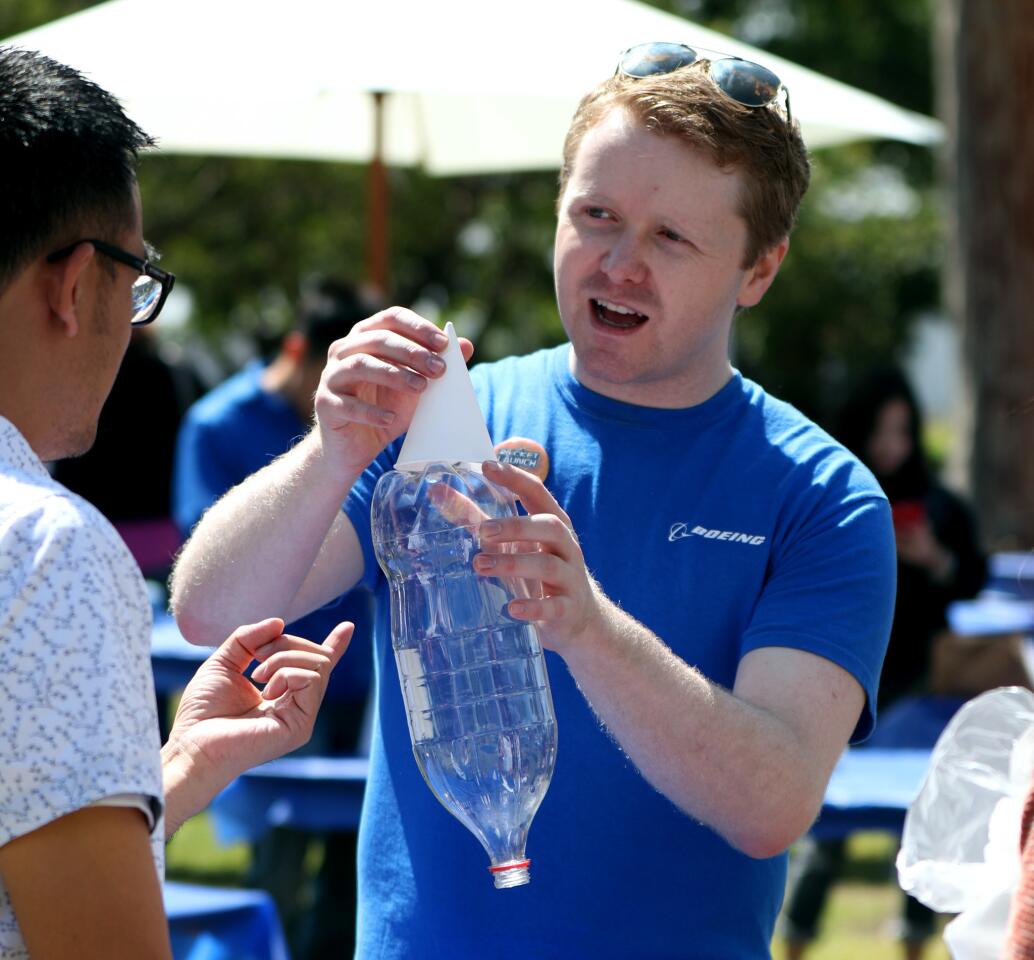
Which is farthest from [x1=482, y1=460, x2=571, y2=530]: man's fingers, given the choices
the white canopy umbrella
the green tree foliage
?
the green tree foliage

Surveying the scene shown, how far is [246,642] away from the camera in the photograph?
77.7 inches

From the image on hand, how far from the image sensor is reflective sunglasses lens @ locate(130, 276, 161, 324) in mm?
1678

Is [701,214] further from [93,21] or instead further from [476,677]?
[93,21]

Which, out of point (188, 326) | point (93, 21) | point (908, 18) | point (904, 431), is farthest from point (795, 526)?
point (908, 18)

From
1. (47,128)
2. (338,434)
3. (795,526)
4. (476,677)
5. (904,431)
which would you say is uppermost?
(47,128)

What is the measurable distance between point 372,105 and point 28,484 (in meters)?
5.29

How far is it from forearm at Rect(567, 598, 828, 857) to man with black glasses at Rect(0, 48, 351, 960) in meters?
0.63

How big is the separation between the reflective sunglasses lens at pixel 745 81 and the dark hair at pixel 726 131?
0.04 feet

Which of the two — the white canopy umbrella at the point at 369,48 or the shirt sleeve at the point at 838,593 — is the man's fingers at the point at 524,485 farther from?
the white canopy umbrella at the point at 369,48

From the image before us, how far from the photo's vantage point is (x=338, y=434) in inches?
81.2

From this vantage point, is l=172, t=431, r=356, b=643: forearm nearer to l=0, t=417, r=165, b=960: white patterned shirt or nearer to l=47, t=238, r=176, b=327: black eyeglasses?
l=47, t=238, r=176, b=327: black eyeglasses

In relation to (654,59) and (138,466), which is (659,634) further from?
(138,466)

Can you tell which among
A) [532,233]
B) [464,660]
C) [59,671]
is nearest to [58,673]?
[59,671]

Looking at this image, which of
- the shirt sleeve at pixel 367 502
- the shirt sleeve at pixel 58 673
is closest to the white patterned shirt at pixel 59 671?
the shirt sleeve at pixel 58 673
